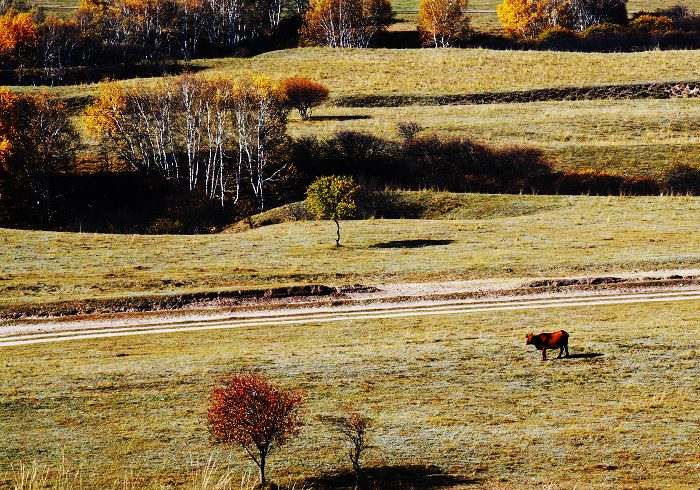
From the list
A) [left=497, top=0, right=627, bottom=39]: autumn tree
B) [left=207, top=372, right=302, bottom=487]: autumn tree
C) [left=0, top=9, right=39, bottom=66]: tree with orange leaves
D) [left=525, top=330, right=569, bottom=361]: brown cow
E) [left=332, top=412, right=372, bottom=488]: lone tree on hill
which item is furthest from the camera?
[left=497, top=0, right=627, bottom=39]: autumn tree

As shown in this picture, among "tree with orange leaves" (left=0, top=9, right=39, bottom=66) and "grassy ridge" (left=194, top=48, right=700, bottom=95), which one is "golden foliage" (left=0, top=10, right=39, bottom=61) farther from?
"grassy ridge" (left=194, top=48, right=700, bottom=95)

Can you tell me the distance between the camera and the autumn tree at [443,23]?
142 metres

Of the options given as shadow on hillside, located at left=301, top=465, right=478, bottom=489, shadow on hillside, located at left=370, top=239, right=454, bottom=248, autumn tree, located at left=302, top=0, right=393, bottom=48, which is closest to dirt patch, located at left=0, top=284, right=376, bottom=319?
shadow on hillside, located at left=370, top=239, right=454, bottom=248

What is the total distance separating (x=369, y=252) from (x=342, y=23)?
100455 millimetres

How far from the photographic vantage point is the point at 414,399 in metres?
26.5

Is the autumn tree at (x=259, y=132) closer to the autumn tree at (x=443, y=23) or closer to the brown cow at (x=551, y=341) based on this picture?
the brown cow at (x=551, y=341)

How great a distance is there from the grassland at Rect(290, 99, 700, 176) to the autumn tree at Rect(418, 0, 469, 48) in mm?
46603

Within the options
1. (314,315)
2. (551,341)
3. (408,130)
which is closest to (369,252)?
(314,315)

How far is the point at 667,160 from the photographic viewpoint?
2891 inches

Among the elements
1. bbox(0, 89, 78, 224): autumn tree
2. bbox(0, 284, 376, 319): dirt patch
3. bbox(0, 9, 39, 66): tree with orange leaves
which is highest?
Answer: bbox(0, 9, 39, 66): tree with orange leaves

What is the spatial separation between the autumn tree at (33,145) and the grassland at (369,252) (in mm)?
18564

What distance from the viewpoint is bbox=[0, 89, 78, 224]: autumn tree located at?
248 ft

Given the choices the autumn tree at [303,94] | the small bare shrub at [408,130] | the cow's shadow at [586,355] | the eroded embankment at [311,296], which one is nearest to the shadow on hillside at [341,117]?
the autumn tree at [303,94]

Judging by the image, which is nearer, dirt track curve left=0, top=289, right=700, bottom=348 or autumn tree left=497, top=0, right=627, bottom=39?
dirt track curve left=0, top=289, right=700, bottom=348
